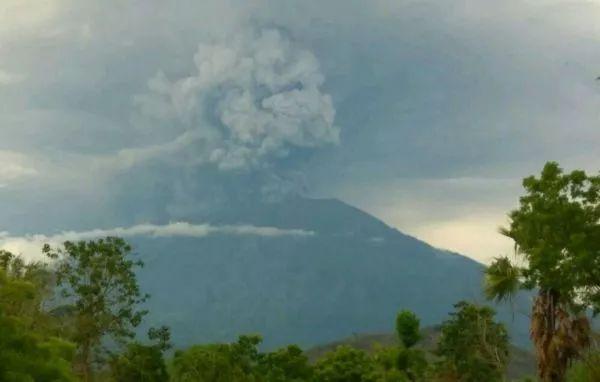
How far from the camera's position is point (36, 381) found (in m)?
27.2

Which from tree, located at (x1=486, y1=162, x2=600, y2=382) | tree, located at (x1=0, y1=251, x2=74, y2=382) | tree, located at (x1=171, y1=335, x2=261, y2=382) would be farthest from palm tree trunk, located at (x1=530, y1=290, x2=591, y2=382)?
tree, located at (x1=171, y1=335, x2=261, y2=382)

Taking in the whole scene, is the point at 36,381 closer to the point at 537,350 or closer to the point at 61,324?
the point at 537,350

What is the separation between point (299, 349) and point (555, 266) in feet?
145

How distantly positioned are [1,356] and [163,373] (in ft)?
155

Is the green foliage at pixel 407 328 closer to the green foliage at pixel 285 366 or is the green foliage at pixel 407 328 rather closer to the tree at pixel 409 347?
the tree at pixel 409 347

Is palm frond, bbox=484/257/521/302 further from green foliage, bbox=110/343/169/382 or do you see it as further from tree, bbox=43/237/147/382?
green foliage, bbox=110/343/169/382

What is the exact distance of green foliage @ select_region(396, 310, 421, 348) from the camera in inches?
2466

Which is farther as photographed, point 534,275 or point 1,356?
point 534,275

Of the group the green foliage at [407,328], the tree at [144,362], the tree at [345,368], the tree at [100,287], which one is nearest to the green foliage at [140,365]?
the tree at [144,362]

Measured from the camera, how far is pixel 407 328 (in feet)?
205

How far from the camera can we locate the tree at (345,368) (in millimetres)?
70625

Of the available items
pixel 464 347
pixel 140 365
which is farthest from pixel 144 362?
pixel 464 347

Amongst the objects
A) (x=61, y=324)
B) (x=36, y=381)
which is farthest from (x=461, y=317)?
(x=36, y=381)

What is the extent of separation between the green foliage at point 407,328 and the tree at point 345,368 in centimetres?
675
